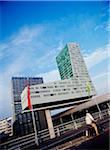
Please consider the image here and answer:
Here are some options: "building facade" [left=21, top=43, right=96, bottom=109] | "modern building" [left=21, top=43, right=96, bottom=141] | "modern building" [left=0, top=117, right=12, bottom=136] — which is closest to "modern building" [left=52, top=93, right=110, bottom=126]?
"building facade" [left=21, top=43, right=96, bottom=109]

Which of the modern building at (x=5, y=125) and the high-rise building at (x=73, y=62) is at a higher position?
the high-rise building at (x=73, y=62)

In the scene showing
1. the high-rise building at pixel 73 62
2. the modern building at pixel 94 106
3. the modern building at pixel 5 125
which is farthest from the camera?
the modern building at pixel 5 125

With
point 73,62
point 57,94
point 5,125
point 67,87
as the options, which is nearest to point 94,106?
point 57,94

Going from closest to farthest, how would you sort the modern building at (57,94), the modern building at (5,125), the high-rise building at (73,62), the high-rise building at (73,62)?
1. the modern building at (57,94)
2. the high-rise building at (73,62)
3. the high-rise building at (73,62)
4. the modern building at (5,125)

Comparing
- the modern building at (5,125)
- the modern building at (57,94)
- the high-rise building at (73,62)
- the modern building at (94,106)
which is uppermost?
the high-rise building at (73,62)

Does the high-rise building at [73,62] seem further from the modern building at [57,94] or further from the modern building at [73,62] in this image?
the modern building at [57,94]

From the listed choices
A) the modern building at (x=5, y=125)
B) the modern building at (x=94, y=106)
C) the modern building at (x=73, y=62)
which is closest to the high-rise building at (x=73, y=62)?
the modern building at (x=73, y=62)

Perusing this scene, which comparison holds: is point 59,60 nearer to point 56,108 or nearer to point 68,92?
point 68,92

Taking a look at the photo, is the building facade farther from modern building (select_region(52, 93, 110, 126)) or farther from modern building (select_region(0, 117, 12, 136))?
modern building (select_region(0, 117, 12, 136))

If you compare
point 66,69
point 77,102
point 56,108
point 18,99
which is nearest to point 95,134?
point 56,108

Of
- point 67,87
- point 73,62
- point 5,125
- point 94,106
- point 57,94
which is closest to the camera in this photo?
point 94,106

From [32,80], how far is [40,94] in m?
56.6

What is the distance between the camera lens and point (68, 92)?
62.4 m

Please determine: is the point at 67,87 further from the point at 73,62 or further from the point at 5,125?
the point at 5,125
